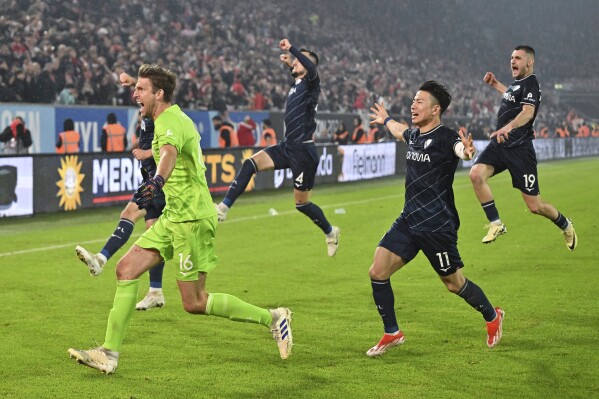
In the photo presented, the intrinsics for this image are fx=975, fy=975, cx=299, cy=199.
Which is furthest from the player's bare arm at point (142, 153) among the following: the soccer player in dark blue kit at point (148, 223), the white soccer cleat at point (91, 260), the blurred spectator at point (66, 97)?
the blurred spectator at point (66, 97)

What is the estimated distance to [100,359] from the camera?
21.9 feet

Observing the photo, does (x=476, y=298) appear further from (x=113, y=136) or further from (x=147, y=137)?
(x=113, y=136)

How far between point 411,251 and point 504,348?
1.22 m

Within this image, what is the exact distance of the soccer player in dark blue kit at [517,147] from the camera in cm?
1155

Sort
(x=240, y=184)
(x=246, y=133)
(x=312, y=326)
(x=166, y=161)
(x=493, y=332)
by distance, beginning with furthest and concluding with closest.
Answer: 1. (x=246, y=133)
2. (x=240, y=184)
3. (x=312, y=326)
4. (x=493, y=332)
5. (x=166, y=161)

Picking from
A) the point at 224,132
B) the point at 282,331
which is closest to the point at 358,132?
the point at 224,132

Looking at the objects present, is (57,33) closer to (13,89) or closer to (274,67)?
(13,89)

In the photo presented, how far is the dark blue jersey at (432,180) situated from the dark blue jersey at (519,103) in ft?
14.3

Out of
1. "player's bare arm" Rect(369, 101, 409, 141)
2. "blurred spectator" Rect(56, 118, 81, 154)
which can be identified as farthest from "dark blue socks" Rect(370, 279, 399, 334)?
"blurred spectator" Rect(56, 118, 81, 154)

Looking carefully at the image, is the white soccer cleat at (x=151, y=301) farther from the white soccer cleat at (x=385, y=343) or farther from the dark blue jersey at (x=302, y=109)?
the dark blue jersey at (x=302, y=109)

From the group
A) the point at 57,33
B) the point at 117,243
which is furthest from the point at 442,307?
the point at 57,33

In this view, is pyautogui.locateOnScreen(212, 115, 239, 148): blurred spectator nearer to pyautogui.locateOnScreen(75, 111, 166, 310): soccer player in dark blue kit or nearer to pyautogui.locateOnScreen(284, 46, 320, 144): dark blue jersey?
pyautogui.locateOnScreen(284, 46, 320, 144): dark blue jersey

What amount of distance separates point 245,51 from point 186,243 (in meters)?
29.5

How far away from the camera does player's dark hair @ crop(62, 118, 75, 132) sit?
902 inches
